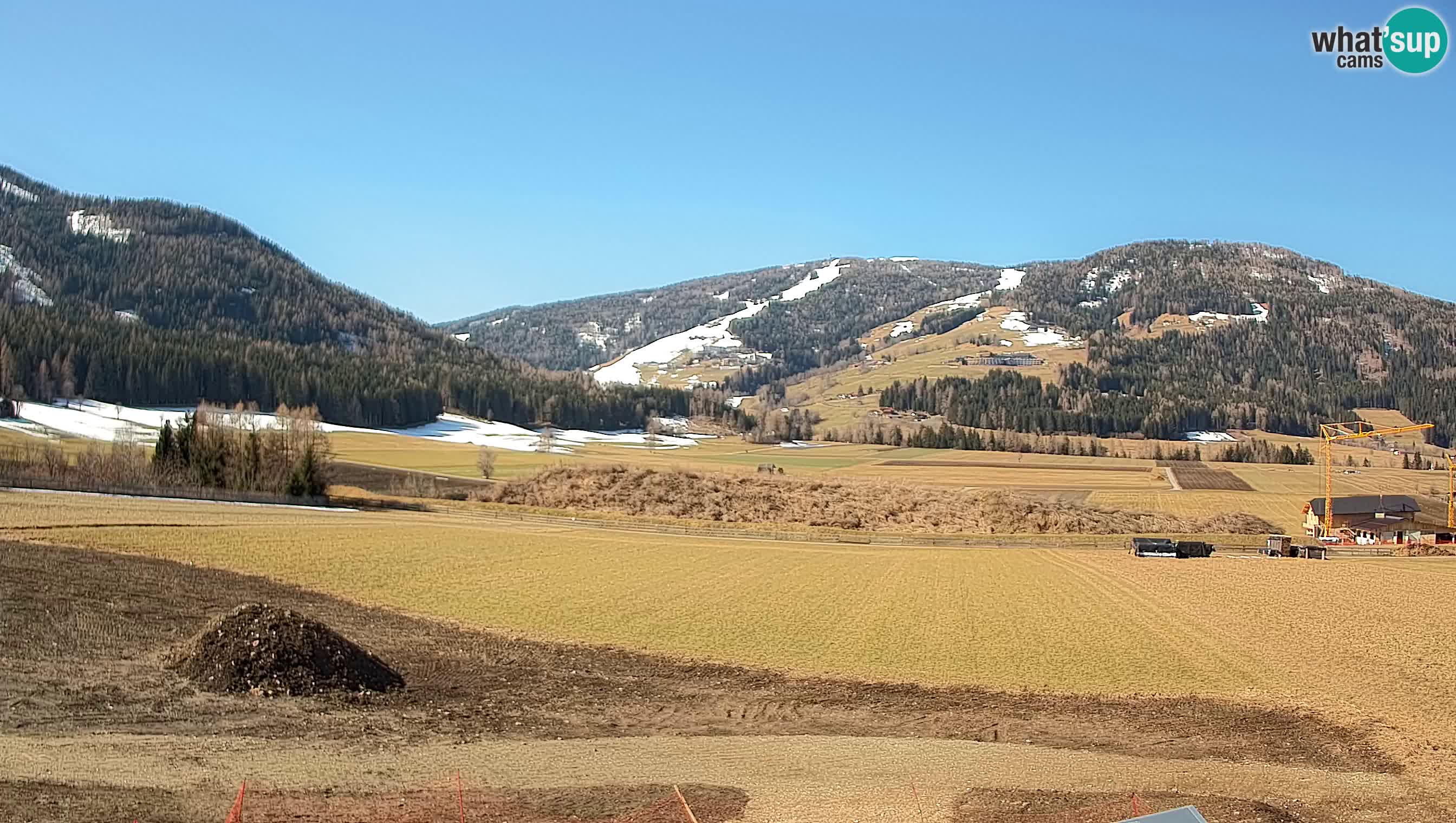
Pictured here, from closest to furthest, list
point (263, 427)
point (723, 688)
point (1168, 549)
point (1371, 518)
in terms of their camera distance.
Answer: point (723, 688), point (1168, 549), point (1371, 518), point (263, 427)

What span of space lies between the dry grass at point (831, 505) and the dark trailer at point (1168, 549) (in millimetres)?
10343

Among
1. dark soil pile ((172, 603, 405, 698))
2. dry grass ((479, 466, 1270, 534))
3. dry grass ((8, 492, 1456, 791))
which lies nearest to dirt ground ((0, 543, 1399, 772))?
dark soil pile ((172, 603, 405, 698))

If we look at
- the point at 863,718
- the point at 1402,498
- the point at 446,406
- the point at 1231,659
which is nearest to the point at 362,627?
the point at 863,718

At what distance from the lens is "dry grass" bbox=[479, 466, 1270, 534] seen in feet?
264

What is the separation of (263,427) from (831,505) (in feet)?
154

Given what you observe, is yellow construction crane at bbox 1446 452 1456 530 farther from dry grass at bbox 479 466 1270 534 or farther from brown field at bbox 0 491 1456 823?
brown field at bbox 0 491 1456 823

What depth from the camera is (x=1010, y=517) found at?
81.3 m

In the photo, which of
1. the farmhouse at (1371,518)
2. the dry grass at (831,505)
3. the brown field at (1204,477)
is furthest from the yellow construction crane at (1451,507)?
the dry grass at (831,505)

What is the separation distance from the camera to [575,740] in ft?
71.3

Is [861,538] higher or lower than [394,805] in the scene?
lower

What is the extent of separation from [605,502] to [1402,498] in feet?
209

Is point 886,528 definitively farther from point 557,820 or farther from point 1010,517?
point 557,820

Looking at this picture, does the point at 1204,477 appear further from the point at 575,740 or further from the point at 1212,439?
the point at 575,740

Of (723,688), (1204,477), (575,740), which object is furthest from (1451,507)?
(575,740)
